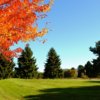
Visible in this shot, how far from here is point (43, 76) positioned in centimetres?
8650

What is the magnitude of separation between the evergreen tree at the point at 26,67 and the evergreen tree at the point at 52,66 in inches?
161

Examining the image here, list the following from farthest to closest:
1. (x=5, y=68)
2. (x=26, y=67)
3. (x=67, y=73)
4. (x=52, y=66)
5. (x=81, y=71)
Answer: (x=81, y=71) < (x=52, y=66) < (x=67, y=73) < (x=26, y=67) < (x=5, y=68)

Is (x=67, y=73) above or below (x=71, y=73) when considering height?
above

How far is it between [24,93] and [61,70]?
49.9 meters

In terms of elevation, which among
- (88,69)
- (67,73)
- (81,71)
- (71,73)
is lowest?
(71,73)

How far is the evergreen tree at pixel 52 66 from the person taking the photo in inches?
3364

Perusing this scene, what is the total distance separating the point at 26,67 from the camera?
82.2 meters

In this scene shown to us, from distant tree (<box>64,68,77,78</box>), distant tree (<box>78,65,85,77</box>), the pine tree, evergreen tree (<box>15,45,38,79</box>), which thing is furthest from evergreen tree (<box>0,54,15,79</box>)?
distant tree (<box>78,65,85,77</box>)

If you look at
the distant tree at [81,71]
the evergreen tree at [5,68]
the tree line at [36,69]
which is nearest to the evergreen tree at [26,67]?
the tree line at [36,69]

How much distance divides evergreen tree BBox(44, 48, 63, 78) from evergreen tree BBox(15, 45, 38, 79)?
4093 mm

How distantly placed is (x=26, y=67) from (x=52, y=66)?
6959 millimetres

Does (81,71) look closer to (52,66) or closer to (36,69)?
(52,66)

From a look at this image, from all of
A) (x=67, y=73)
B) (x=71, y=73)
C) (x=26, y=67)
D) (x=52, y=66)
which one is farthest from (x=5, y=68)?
(x=67, y=73)

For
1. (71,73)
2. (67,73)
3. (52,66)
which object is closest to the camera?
(71,73)
